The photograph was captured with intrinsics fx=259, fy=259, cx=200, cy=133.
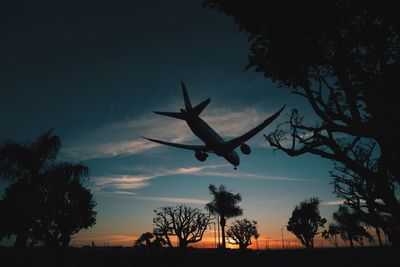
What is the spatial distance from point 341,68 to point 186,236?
6328 centimetres

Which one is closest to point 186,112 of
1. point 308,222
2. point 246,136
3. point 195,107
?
point 195,107

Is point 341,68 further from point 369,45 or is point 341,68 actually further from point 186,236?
point 186,236

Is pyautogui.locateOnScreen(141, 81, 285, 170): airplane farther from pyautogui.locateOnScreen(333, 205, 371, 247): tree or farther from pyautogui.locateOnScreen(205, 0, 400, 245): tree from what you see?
pyautogui.locateOnScreen(333, 205, 371, 247): tree

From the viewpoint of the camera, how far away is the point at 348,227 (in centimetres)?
8419

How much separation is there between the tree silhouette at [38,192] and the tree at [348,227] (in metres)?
84.3

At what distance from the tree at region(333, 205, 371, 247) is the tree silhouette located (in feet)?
276

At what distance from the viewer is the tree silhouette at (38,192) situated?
21.0 m

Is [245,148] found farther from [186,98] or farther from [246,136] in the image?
[186,98]

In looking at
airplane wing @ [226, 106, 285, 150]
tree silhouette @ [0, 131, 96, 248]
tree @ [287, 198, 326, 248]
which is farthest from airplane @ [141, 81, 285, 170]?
tree @ [287, 198, 326, 248]

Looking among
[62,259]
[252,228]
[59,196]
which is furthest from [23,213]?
[252,228]

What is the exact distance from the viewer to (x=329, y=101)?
14.0 metres

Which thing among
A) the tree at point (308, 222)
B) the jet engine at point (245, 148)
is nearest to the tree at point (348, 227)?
the tree at point (308, 222)

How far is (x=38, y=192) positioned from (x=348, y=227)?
91.7m

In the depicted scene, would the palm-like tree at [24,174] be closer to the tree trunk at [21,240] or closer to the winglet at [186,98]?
the tree trunk at [21,240]
